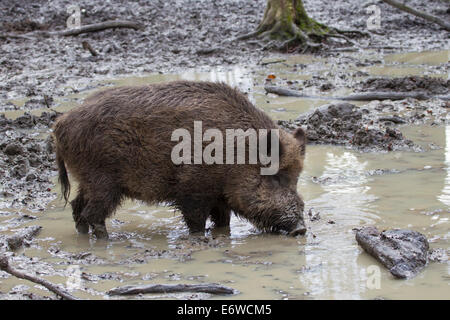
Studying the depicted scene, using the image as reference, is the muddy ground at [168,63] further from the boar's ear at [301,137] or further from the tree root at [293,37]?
the boar's ear at [301,137]

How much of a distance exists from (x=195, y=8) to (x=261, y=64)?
5.73 metres

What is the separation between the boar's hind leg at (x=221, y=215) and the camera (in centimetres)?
656

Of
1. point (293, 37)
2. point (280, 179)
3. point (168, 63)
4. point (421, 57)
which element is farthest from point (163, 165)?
point (293, 37)

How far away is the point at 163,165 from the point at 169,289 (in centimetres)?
178

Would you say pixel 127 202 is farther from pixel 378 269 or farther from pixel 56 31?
pixel 56 31

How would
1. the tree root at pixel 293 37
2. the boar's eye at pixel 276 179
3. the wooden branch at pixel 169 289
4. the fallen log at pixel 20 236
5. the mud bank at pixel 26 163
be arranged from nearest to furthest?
1. the wooden branch at pixel 169 289
2. the fallen log at pixel 20 236
3. the boar's eye at pixel 276 179
4. the mud bank at pixel 26 163
5. the tree root at pixel 293 37

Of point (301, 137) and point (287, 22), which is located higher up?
point (301, 137)

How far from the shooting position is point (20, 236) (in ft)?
19.5

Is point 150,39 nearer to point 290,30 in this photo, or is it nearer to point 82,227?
point 290,30

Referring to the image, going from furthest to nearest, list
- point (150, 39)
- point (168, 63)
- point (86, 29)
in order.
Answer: point (86, 29)
point (150, 39)
point (168, 63)

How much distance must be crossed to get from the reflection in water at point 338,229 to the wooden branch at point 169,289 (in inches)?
24.7

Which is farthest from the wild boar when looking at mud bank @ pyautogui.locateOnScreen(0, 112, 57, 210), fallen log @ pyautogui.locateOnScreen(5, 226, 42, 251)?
mud bank @ pyautogui.locateOnScreen(0, 112, 57, 210)

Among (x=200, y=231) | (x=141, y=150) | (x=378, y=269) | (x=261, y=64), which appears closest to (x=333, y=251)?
(x=378, y=269)

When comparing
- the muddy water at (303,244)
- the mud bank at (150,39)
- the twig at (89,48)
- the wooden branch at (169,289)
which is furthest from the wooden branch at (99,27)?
the wooden branch at (169,289)
